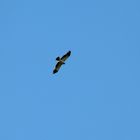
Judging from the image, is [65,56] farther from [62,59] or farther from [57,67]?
[57,67]

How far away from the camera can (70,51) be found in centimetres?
11550

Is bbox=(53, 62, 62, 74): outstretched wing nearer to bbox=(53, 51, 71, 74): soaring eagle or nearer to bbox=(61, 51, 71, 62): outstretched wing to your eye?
bbox=(53, 51, 71, 74): soaring eagle

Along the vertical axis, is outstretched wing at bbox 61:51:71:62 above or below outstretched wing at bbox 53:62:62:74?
above

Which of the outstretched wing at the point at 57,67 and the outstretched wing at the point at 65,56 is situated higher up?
the outstretched wing at the point at 65,56

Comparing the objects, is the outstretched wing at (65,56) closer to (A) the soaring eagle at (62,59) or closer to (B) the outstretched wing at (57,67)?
(A) the soaring eagle at (62,59)

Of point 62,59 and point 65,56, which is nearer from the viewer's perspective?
point 65,56

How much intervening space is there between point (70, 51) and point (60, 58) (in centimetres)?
116

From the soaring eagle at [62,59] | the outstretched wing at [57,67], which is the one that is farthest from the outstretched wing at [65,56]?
the outstretched wing at [57,67]

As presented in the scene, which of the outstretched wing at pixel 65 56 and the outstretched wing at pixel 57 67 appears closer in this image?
the outstretched wing at pixel 65 56

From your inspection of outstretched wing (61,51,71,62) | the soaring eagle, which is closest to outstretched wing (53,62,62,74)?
the soaring eagle

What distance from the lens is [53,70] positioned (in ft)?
383

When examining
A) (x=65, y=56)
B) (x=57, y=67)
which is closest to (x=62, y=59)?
(x=65, y=56)

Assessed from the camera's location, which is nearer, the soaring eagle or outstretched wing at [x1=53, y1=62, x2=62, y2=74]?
the soaring eagle

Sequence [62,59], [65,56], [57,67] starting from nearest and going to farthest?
[65,56] < [62,59] < [57,67]
